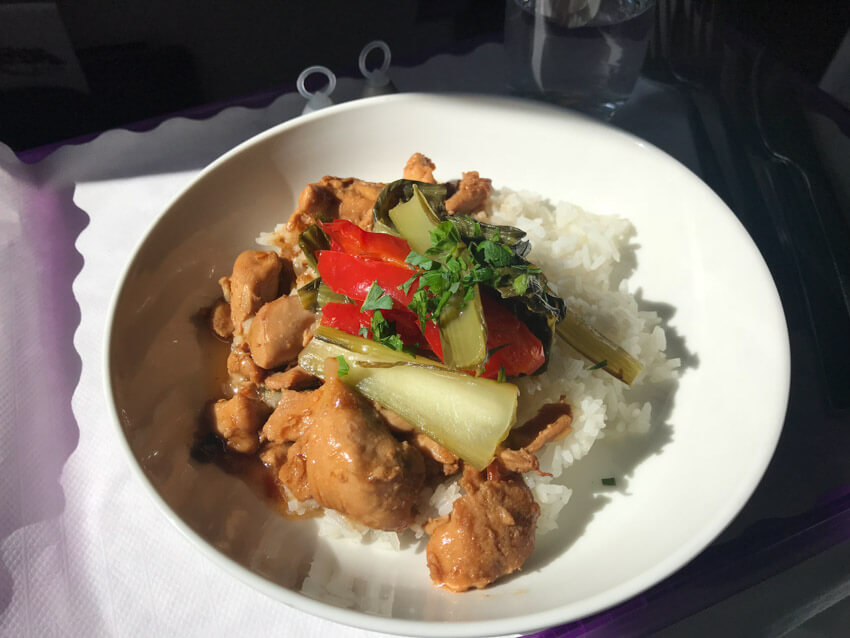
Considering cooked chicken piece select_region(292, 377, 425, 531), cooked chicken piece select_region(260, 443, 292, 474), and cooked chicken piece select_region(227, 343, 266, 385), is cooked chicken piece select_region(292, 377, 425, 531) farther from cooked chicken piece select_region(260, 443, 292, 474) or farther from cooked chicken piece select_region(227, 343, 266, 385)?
cooked chicken piece select_region(227, 343, 266, 385)

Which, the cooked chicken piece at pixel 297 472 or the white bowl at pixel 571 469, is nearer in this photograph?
the white bowl at pixel 571 469

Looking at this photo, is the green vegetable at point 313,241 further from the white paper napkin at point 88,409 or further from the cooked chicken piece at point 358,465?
the white paper napkin at point 88,409

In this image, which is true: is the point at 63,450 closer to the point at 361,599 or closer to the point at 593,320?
the point at 361,599

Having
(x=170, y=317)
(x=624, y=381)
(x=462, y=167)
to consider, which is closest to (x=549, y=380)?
(x=624, y=381)

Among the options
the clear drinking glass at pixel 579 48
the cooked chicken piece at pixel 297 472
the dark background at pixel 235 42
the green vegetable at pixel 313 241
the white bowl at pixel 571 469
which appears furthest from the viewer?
the dark background at pixel 235 42

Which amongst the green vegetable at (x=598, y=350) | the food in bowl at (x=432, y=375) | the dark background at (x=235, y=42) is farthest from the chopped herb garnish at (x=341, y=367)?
the dark background at (x=235, y=42)

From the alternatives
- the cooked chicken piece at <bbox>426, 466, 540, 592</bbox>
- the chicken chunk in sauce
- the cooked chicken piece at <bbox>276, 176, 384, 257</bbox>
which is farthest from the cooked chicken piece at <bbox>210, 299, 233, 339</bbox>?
the cooked chicken piece at <bbox>426, 466, 540, 592</bbox>
